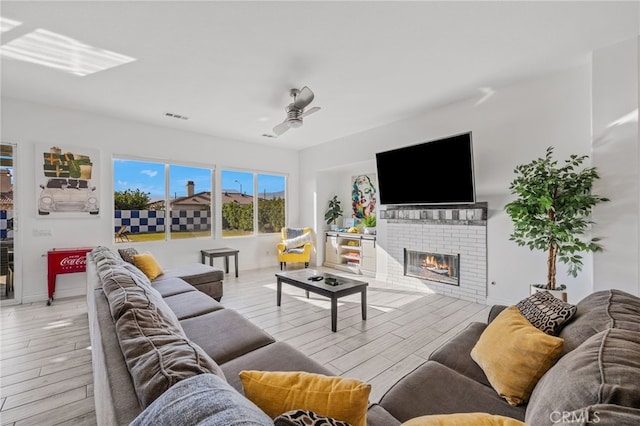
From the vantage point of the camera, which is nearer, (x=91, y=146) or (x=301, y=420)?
(x=301, y=420)

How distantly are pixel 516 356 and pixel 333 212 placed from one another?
549 cm

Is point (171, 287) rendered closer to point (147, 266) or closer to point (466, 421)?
point (147, 266)

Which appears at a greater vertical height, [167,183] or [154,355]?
[167,183]

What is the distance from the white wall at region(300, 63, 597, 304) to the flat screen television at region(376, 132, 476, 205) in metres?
0.37

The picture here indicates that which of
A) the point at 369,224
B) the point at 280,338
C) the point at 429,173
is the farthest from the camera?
the point at 369,224

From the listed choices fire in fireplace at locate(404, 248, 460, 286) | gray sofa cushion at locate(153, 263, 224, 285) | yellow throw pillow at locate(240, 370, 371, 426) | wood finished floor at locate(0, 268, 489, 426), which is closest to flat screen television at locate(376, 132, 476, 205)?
fire in fireplace at locate(404, 248, 460, 286)

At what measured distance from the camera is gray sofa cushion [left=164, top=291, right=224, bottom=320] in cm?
235

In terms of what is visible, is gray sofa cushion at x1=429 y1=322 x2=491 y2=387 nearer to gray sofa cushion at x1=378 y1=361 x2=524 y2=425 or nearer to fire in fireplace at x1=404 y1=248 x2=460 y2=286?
gray sofa cushion at x1=378 y1=361 x2=524 y2=425

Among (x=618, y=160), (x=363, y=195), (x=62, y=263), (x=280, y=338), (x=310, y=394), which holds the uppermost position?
(x=618, y=160)

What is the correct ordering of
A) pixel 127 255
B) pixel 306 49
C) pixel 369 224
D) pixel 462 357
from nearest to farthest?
pixel 462 357 → pixel 306 49 → pixel 127 255 → pixel 369 224

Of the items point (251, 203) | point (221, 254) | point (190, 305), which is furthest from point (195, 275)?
point (251, 203)

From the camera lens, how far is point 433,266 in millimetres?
4574

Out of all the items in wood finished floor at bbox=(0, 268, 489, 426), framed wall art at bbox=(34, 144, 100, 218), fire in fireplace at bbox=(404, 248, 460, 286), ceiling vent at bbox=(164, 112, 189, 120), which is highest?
ceiling vent at bbox=(164, 112, 189, 120)

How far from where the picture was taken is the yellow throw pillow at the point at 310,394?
87 cm
